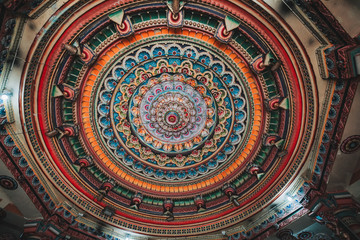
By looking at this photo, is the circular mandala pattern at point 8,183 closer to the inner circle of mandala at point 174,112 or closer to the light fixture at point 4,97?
the light fixture at point 4,97

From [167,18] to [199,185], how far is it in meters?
7.04

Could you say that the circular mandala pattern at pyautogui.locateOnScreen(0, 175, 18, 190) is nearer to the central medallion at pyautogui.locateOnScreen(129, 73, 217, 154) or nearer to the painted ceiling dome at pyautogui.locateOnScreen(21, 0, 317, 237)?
the painted ceiling dome at pyautogui.locateOnScreen(21, 0, 317, 237)

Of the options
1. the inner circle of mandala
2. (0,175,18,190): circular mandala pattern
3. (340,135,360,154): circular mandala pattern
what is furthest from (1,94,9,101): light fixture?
(340,135,360,154): circular mandala pattern

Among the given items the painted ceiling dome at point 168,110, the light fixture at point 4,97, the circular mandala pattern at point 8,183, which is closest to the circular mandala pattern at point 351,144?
the painted ceiling dome at point 168,110

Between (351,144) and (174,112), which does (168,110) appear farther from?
(351,144)

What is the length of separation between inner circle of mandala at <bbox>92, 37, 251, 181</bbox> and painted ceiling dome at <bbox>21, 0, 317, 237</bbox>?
5 centimetres

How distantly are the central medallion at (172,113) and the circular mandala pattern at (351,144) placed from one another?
187 inches

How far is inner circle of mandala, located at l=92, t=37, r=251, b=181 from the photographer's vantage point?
27.4 ft

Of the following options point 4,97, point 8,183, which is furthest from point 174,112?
point 8,183

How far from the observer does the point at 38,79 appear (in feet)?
21.3

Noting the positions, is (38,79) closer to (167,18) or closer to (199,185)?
(167,18)

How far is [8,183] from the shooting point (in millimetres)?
6230

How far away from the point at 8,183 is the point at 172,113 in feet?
20.7

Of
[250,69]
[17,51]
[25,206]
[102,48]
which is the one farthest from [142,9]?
[25,206]
